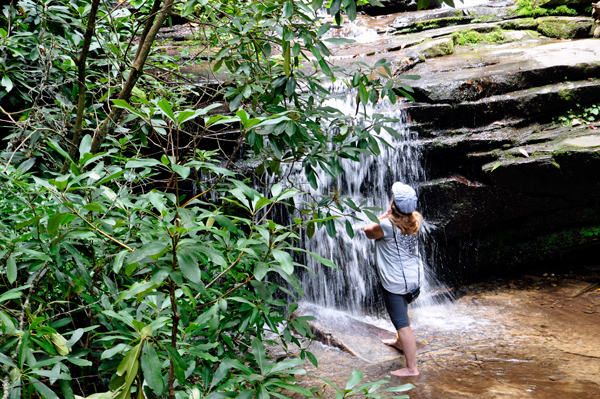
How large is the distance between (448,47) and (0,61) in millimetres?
7953

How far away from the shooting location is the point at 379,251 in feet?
13.3

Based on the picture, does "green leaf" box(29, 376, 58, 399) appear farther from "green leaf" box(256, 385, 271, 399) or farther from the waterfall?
the waterfall

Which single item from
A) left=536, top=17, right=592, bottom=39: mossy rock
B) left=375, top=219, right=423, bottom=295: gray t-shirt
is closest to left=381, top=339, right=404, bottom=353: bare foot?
left=375, top=219, right=423, bottom=295: gray t-shirt

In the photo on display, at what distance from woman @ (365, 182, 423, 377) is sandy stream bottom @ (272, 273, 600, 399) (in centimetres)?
36

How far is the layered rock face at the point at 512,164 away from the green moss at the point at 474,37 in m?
2.21

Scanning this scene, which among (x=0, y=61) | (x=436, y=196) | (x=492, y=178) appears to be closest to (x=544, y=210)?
(x=492, y=178)

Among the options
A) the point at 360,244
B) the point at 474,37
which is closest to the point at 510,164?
the point at 360,244

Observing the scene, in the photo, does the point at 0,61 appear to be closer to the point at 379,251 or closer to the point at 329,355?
the point at 379,251

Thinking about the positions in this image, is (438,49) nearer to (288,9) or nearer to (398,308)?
(398,308)

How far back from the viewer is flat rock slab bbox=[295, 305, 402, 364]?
4.44 metres

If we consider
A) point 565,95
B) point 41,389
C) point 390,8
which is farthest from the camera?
point 390,8

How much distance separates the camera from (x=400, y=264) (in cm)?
393

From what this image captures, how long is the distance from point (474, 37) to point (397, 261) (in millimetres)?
7331

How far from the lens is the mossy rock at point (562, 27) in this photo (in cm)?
850
